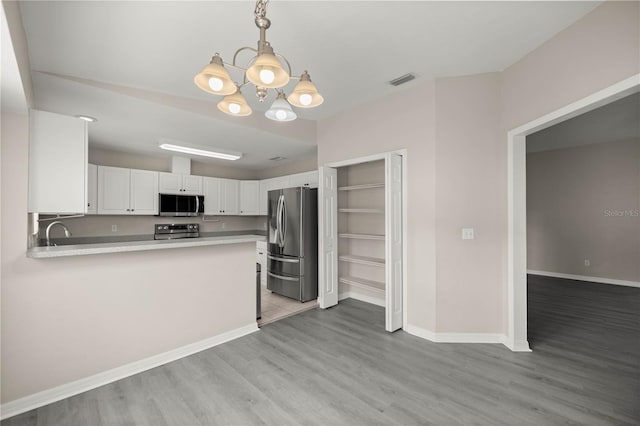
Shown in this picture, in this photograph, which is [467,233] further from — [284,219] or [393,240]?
[284,219]

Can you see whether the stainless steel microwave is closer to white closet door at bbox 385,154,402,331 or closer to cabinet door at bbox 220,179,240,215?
cabinet door at bbox 220,179,240,215

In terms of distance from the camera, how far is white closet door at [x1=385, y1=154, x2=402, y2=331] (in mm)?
3104

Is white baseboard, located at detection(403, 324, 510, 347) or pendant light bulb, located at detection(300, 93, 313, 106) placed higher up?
pendant light bulb, located at detection(300, 93, 313, 106)

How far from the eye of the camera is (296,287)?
415 cm

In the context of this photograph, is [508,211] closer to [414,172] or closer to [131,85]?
[414,172]

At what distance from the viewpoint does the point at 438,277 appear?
288 cm

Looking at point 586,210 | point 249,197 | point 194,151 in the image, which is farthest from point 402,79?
point 586,210

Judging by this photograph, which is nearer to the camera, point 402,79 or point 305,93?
point 305,93

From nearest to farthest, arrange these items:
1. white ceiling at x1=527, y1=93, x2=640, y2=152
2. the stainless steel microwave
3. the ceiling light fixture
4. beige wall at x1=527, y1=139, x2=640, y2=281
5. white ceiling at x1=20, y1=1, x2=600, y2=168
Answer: white ceiling at x1=20, y1=1, x2=600, y2=168, the ceiling light fixture, white ceiling at x1=527, y1=93, x2=640, y2=152, the stainless steel microwave, beige wall at x1=527, y1=139, x2=640, y2=281

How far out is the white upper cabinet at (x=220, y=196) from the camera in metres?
5.37

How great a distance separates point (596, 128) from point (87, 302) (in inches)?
276

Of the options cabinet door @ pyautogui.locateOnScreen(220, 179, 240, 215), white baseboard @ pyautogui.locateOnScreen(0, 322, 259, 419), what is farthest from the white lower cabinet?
white baseboard @ pyautogui.locateOnScreen(0, 322, 259, 419)

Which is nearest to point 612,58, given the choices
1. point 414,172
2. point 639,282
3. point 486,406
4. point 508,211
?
point 508,211

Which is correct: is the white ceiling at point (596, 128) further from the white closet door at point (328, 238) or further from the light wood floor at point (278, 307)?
the light wood floor at point (278, 307)
